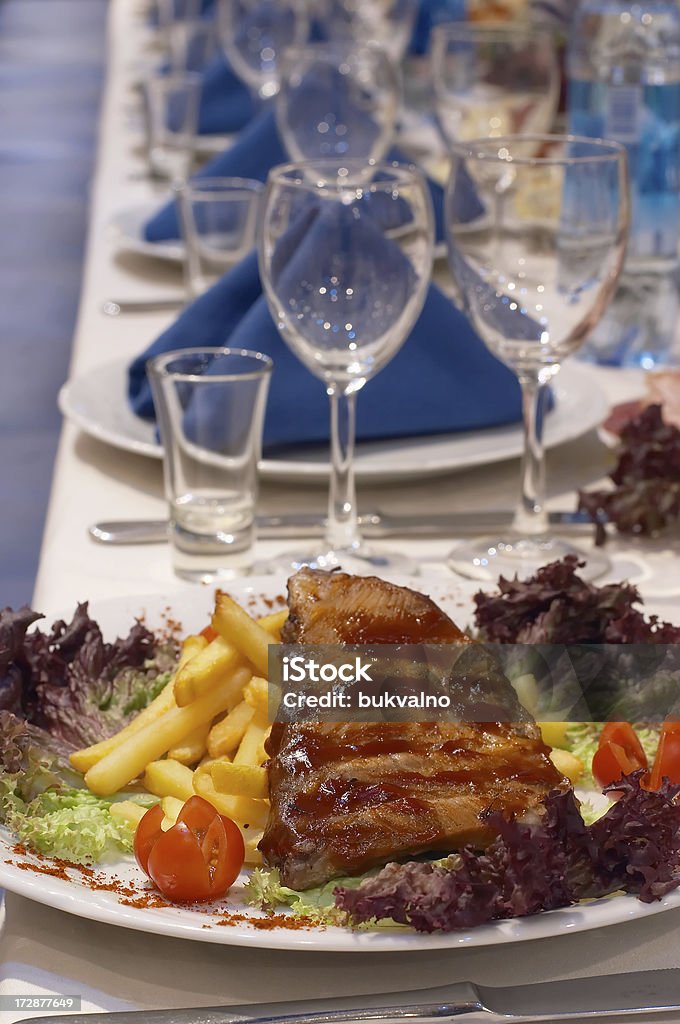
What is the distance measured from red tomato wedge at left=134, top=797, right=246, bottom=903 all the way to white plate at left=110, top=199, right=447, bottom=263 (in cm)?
151

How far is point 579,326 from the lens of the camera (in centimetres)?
133

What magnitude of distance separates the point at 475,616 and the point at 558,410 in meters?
0.56

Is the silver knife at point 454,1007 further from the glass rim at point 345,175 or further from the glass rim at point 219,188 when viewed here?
the glass rim at point 219,188

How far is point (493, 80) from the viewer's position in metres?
2.45

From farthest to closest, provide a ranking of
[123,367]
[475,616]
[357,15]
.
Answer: [357,15], [123,367], [475,616]

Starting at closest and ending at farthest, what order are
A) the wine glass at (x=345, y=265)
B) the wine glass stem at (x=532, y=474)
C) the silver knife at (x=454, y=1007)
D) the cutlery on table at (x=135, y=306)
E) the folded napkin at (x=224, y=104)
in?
the silver knife at (x=454, y=1007)
the wine glass at (x=345, y=265)
the wine glass stem at (x=532, y=474)
the cutlery on table at (x=135, y=306)
the folded napkin at (x=224, y=104)

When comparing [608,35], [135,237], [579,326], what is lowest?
[135,237]

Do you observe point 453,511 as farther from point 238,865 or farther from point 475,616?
point 238,865

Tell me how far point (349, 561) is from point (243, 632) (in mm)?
365

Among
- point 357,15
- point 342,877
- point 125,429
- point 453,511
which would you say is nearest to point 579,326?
point 453,511

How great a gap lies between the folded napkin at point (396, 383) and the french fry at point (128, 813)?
2.20 ft

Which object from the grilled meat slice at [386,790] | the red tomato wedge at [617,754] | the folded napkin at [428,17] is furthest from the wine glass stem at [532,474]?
the folded napkin at [428,17]

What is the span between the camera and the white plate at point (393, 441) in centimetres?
152

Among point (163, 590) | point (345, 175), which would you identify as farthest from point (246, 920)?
point (345, 175)
